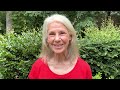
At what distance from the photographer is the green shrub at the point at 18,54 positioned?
4477mm

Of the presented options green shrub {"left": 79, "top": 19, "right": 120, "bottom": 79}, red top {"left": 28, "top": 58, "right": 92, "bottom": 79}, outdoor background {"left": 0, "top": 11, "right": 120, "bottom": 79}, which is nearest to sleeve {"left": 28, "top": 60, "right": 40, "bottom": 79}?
red top {"left": 28, "top": 58, "right": 92, "bottom": 79}

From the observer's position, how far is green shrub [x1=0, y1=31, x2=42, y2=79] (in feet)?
14.7

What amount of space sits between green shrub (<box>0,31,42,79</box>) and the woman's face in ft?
9.67

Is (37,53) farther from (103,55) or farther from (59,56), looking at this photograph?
(59,56)

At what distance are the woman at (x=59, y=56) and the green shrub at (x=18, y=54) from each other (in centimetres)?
281

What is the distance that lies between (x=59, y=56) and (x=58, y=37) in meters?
0.18

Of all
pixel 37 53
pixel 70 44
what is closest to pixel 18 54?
pixel 37 53

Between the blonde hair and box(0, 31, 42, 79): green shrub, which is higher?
the blonde hair

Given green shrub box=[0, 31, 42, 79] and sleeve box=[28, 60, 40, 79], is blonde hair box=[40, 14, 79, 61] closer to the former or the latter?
sleeve box=[28, 60, 40, 79]

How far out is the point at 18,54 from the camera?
469 centimetres

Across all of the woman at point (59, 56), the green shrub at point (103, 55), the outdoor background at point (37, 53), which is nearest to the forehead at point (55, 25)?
the woman at point (59, 56)

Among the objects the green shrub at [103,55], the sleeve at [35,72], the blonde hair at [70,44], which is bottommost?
the green shrub at [103,55]

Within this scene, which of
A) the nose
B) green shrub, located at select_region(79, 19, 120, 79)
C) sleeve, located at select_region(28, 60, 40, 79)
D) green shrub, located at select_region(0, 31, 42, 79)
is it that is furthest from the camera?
green shrub, located at select_region(79, 19, 120, 79)

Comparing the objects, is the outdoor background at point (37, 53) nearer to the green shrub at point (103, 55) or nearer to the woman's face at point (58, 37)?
the green shrub at point (103, 55)
